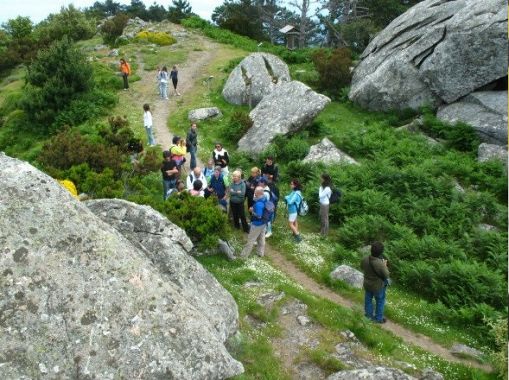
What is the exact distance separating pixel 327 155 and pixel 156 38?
3087cm

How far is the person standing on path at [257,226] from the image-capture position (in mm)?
15430

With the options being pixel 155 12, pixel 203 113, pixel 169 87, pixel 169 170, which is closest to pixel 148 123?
pixel 203 113

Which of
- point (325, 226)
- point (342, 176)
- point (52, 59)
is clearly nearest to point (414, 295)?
point (325, 226)

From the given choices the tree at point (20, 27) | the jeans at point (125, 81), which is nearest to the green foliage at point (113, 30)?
the tree at point (20, 27)

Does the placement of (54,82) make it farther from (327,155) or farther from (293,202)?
(293,202)

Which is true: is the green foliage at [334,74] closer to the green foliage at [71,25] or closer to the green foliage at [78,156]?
the green foliage at [78,156]

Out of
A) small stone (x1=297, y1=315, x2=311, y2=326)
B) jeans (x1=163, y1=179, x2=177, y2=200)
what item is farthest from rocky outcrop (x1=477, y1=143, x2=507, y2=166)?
small stone (x1=297, y1=315, x2=311, y2=326)

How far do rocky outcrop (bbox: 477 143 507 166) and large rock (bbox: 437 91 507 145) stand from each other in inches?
21.7

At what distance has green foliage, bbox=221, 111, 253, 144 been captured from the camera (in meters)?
28.3

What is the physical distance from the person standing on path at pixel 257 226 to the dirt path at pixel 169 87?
9.32 metres

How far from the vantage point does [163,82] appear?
3422 centimetres

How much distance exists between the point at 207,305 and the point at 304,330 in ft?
10.7

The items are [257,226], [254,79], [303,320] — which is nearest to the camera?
[303,320]

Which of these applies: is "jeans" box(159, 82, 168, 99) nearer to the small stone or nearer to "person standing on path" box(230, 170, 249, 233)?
"person standing on path" box(230, 170, 249, 233)
